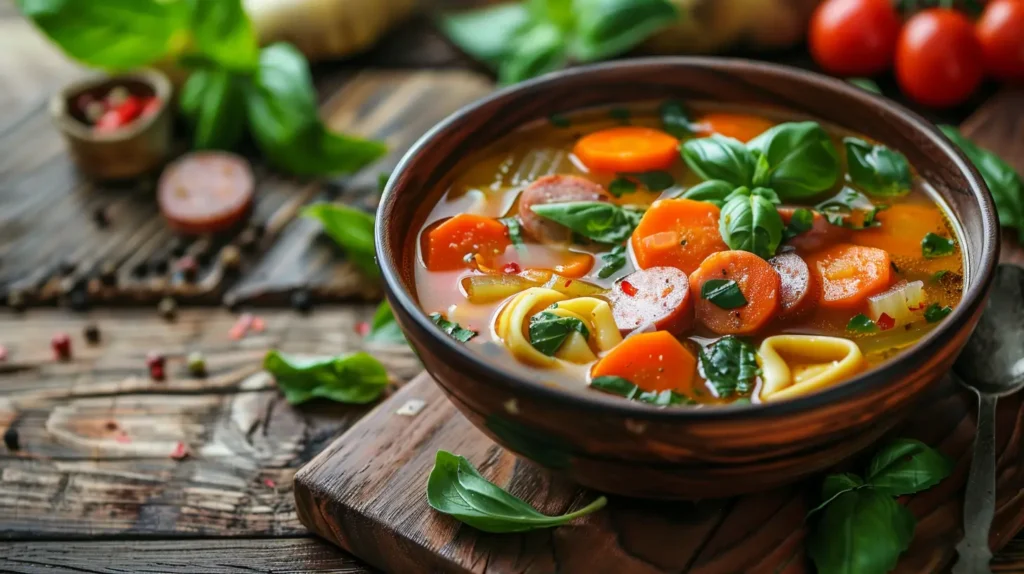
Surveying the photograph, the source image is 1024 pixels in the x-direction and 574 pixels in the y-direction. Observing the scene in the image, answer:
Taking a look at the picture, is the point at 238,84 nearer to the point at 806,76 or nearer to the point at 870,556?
the point at 806,76

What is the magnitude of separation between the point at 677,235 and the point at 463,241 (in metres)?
0.54

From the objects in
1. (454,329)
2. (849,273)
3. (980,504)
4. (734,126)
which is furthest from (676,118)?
(980,504)

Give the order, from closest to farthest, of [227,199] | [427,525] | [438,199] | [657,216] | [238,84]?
[427,525] < [657,216] < [438,199] < [227,199] < [238,84]

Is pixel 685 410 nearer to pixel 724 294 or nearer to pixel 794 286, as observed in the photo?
pixel 724 294

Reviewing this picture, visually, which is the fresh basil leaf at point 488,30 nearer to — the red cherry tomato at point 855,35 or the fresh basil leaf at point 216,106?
the fresh basil leaf at point 216,106

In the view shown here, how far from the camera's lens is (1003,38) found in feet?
13.3

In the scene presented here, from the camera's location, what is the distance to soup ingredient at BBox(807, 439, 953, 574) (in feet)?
7.20

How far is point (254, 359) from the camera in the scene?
330cm

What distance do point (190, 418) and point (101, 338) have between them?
0.63 meters

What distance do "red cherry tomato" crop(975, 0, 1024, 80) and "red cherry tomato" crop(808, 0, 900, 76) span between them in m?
0.37

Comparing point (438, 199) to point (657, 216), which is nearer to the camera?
point (657, 216)

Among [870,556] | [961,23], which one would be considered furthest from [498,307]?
[961,23]

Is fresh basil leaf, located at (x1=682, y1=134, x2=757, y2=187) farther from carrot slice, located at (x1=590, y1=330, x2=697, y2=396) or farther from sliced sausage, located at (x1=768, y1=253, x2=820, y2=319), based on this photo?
carrot slice, located at (x1=590, y1=330, x2=697, y2=396)

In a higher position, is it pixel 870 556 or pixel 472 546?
pixel 870 556
